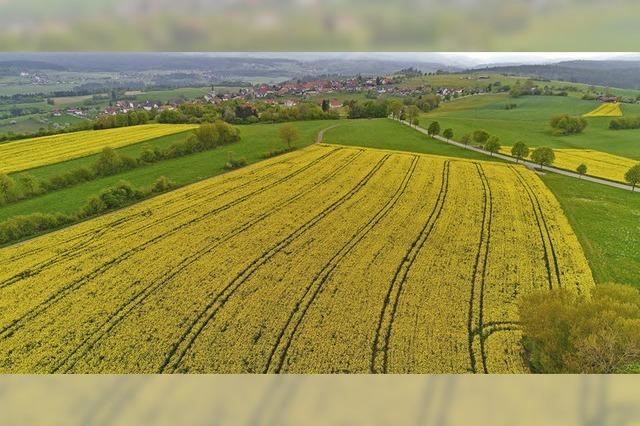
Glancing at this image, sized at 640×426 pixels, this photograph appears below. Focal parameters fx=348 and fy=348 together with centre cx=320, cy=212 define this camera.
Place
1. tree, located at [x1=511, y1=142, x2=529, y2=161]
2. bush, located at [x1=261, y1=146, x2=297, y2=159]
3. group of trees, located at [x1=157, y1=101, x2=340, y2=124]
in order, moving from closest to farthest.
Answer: tree, located at [x1=511, y1=142, x2=529, y2=161], bush, located at [x1=261, y1=146, x2=297, y2=159], group of trees, located at [x1=157, y1=101, x2=340, y2=124]

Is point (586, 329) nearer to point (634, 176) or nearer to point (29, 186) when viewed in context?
point (634, 176)

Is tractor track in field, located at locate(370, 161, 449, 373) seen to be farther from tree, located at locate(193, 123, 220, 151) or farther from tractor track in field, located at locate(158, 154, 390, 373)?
tree, located at locate(193, 123, 220, 151)

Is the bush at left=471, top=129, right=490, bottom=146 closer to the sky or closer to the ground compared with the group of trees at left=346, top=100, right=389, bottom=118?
closer to the ground

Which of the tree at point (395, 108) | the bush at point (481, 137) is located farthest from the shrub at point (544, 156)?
the tree at point (395, 108)

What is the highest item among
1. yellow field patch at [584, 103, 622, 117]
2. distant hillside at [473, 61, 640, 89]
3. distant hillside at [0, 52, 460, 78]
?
distant hillside at [473, 61, 640, 89]

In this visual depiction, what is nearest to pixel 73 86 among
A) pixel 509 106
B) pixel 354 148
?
pixel 354 148

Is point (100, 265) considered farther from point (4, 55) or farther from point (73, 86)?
point (73, 86)

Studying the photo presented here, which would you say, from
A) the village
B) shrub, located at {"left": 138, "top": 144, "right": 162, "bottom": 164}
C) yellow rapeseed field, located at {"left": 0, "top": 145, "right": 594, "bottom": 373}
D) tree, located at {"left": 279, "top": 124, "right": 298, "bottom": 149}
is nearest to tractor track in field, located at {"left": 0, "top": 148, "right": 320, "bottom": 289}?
yellow rapeseed field, located at {"left": 0, "top": 145, "right": 594, "bottom": 373}

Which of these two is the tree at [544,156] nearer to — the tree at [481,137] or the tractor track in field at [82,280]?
the tree at [481,137]
